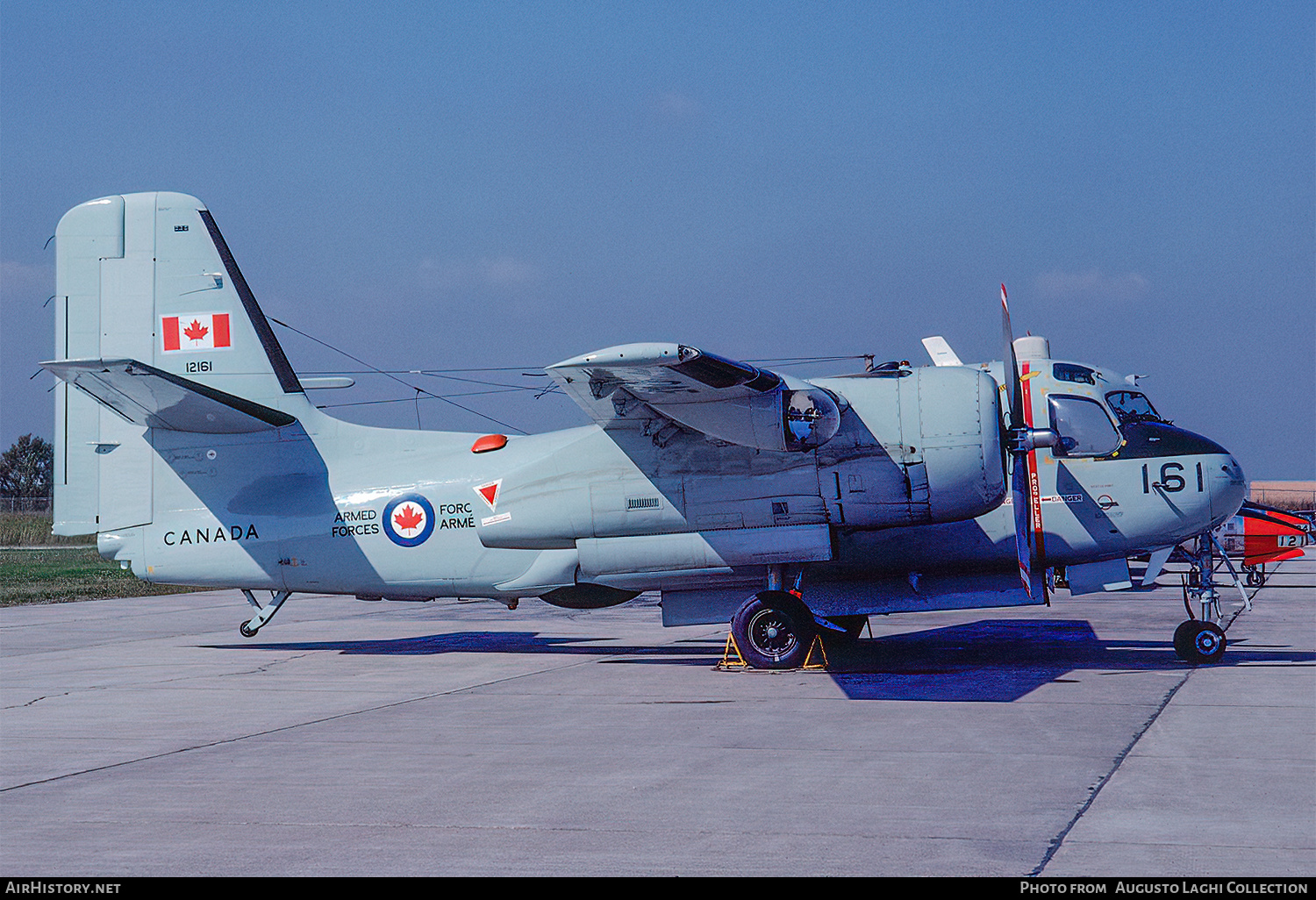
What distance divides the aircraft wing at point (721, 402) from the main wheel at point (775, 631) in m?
2.01

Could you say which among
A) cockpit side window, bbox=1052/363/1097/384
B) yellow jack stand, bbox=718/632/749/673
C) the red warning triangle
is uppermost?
cockpit side window, bbox=1052/363/1097/384

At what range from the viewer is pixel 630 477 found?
45.2 feet

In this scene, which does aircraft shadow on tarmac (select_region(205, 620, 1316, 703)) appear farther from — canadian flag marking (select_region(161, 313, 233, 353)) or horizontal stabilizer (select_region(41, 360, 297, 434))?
canadian flag marking (select_region(161, 313, 233, 353))

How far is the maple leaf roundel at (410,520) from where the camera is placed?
605 inches

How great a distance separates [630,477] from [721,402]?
1.77 m

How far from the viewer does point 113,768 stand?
8.43m

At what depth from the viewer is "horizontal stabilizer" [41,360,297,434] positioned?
13.2m

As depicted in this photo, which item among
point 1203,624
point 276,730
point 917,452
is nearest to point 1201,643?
point 1203,624

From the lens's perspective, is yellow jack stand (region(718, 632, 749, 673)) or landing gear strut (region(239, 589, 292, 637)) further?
landing gear strut (region(239, 589, 292, 637))

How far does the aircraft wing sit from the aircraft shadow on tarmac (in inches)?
114

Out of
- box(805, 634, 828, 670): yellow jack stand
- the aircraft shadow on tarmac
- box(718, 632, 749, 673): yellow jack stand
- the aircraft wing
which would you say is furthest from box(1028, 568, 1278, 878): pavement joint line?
box(718, 632, 749, 673): yellow jack stand

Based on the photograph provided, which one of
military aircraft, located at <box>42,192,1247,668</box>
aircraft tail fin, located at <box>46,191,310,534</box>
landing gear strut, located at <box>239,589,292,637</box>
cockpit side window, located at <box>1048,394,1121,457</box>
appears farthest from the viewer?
landing gear strut, located at <box>239,589,292,637</box>

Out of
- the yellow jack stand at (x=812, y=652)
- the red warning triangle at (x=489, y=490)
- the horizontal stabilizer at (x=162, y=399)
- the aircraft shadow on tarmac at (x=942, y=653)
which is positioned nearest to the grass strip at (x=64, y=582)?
the aircraft shadow on tarmac at (x=942, y=653)

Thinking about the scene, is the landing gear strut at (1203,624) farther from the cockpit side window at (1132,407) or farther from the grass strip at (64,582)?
the grass strip at (64,582)
